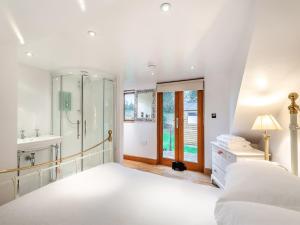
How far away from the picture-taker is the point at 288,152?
213 centimetres

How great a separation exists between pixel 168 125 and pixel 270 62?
275cm

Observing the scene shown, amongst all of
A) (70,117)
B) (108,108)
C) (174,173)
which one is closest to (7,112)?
(70,117)

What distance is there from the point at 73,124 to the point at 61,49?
1549 millimetres

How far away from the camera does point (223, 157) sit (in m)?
2.68

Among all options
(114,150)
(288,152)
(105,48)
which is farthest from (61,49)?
(288,152)

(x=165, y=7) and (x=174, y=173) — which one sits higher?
(x=165, y=7)

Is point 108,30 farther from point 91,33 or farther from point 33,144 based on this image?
point 33,144

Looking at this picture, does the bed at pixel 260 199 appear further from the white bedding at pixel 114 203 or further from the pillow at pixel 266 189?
the white bedding at pixel 114 203

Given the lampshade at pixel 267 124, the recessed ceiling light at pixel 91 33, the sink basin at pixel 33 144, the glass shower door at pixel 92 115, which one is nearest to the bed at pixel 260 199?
the lampshade at pixel 267 124

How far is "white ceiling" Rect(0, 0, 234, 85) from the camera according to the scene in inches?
48.7

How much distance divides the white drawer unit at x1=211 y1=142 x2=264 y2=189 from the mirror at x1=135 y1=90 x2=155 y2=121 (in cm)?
187

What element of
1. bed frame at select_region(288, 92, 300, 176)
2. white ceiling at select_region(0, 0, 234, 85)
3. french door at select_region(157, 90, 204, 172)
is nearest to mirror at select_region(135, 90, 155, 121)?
french door at select_region(157, 90, 204, 172)

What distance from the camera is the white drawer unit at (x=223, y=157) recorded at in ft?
7.54

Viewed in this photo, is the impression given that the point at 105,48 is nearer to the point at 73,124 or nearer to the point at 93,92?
the point at 93,92
